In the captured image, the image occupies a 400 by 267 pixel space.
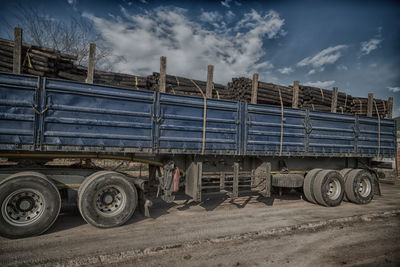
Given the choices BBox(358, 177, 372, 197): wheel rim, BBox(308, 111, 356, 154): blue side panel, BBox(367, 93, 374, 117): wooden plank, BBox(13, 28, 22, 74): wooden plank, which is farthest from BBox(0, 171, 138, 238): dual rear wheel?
BBox(367, 93, 374, 117): wooden plank

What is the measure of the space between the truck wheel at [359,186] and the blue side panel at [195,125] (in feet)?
15.4

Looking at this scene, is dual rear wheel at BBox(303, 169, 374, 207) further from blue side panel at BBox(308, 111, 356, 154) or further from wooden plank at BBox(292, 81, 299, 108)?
wooden plank at BBox(292, 81, 299, 108)

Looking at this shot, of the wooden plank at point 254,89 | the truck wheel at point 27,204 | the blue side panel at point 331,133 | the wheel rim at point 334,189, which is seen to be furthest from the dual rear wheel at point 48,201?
the wheel rim at point 334,189

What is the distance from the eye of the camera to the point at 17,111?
4656mm

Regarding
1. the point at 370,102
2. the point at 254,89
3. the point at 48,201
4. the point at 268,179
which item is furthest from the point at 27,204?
the point at 370,102

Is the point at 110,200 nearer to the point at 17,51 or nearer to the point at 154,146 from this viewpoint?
the point at 154,146

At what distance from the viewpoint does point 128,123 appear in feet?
18.1

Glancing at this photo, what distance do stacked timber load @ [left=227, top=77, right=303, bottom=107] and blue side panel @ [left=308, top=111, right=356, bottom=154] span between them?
58.2 inches

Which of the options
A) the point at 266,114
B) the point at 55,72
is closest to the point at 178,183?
the point at 266,114

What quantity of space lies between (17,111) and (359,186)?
1059 centimetres

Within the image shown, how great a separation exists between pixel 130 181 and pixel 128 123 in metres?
1.42

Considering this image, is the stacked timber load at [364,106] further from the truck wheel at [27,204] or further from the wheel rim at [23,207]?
the wheel rim at [23,207]

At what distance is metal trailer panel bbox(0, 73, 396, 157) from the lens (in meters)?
4.73

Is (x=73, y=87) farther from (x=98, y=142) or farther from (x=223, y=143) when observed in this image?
(x=223, y=143)
